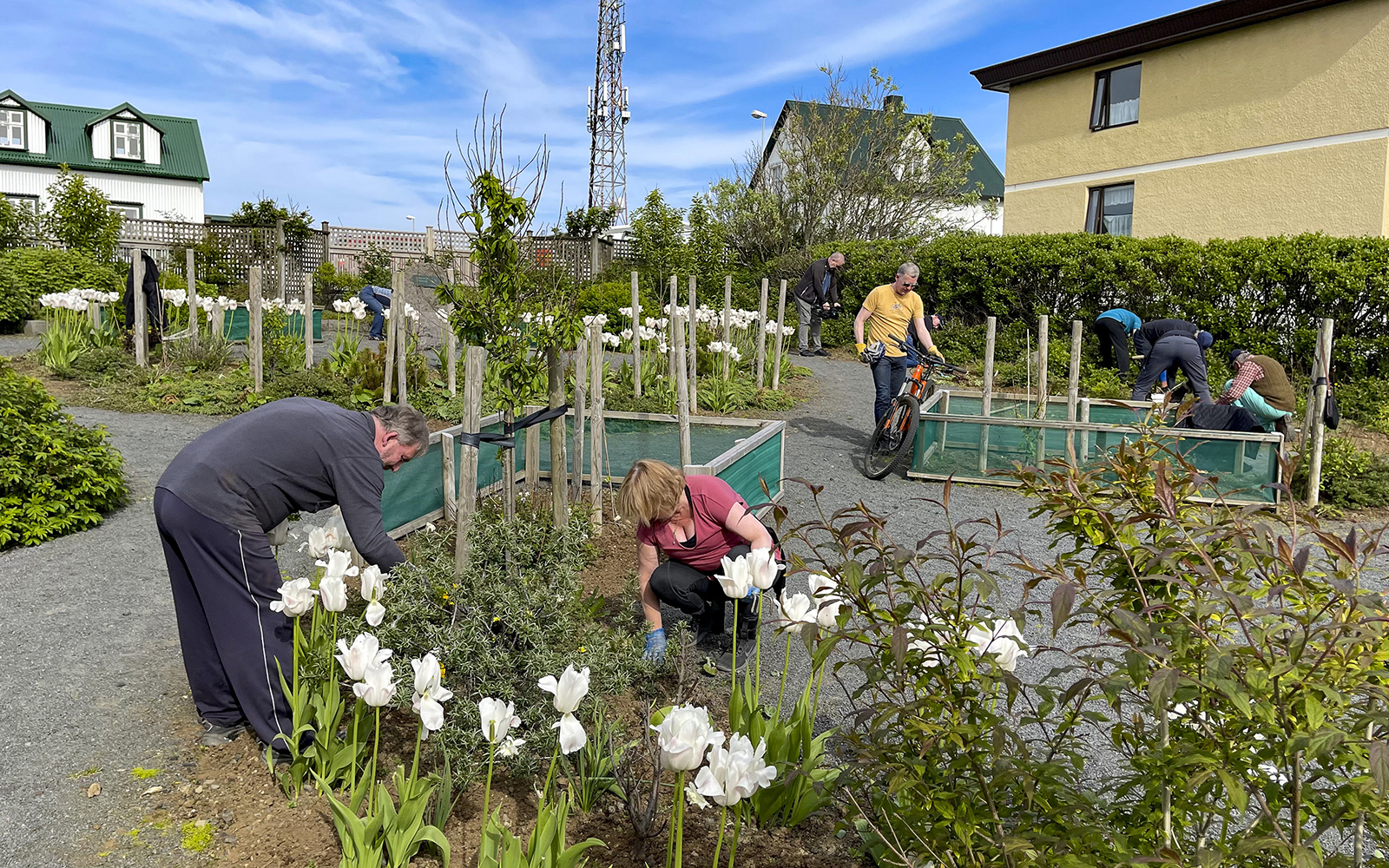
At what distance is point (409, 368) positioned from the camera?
1031 centimetres

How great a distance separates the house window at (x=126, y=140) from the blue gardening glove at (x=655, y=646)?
128ft

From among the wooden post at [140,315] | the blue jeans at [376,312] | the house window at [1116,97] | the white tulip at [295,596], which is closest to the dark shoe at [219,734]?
the white tulip at [295,596]

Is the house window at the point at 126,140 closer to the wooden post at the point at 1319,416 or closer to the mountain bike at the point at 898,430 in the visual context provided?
the mountain bike at the point at 898,430

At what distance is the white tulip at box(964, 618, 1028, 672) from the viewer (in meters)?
2.02

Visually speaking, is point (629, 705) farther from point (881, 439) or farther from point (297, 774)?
point (881, 439)

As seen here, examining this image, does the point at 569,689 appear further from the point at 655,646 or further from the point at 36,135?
the point at 36,135

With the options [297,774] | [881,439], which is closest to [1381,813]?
[297,774]

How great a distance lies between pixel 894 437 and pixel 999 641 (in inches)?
242

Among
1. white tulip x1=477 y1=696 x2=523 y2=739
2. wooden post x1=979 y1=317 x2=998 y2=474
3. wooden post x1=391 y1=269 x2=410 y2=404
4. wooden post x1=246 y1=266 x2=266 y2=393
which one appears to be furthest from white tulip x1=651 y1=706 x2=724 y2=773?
wooden post x1=246 y1=266 x2=266 y2=393

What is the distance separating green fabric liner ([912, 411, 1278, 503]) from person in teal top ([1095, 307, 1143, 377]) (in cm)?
391

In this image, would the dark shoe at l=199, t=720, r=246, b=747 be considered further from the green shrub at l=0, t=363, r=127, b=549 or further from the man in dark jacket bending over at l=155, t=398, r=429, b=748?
the green shrub at l=0, t=363, r=127, b=549

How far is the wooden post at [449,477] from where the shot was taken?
549cm

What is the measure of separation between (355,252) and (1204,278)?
Answer: 73.9ft

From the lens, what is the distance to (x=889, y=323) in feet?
26.8
